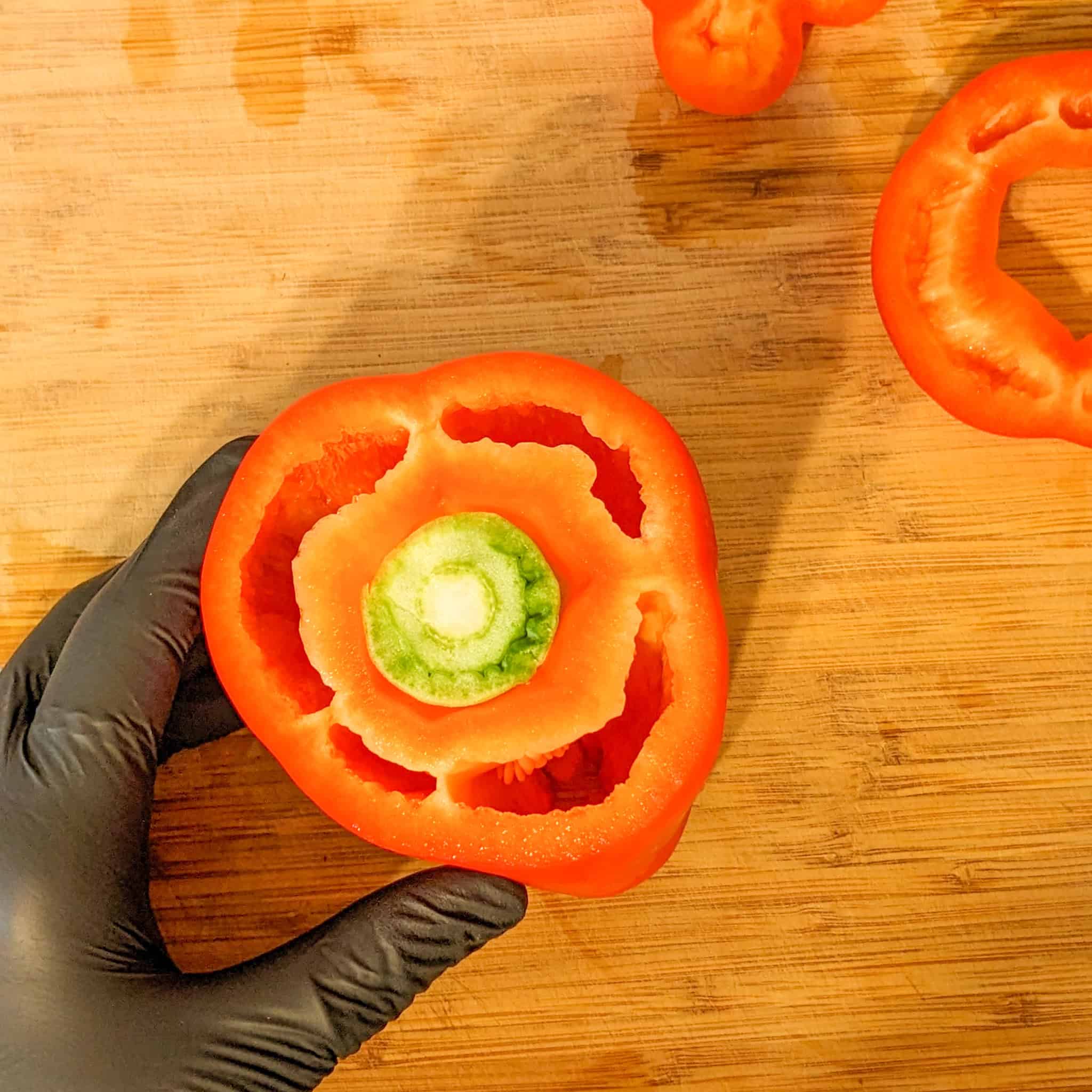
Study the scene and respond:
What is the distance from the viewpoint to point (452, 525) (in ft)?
4.55

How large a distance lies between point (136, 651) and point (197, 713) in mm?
144

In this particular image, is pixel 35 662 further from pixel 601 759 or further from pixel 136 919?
pixel 601 759

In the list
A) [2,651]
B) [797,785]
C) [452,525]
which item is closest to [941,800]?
[797,785]

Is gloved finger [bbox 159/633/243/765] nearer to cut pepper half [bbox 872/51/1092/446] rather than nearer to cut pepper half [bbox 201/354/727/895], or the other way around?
cut pepper half [bbox 201/354/727/895]

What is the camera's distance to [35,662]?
1.62m

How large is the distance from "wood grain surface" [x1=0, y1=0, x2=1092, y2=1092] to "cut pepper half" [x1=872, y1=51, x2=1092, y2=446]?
0.10 meters

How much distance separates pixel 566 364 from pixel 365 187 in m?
0.54

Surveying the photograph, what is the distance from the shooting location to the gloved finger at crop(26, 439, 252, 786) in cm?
155

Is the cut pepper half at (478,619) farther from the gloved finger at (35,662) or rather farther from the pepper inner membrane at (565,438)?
the gloved finger at (35,662)

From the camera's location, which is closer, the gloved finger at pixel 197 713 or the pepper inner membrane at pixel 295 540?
the pepper inner membrane at pixel 295 540

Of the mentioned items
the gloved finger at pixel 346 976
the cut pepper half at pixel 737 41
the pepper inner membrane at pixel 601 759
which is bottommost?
the gloved finger at pixel 346 976

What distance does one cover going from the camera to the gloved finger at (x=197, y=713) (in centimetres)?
165

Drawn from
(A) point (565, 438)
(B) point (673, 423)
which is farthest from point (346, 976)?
(B) point (673, 423)

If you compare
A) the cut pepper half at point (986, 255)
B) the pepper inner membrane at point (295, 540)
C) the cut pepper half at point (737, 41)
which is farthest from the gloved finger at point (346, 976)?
the cut pepper half at point (737, 41)
